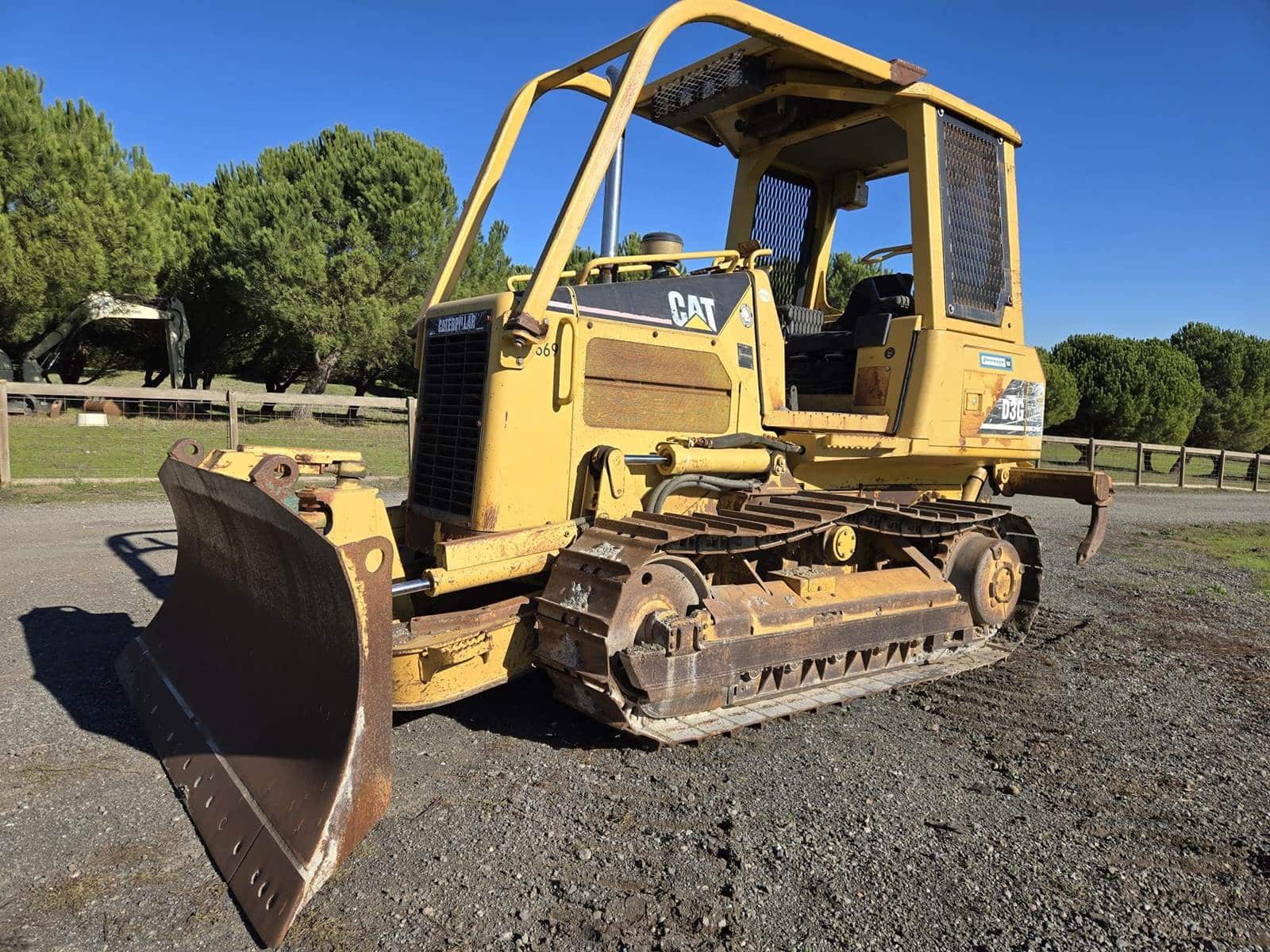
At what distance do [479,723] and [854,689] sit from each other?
1932 mm

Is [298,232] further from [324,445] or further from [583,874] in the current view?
[583,874]

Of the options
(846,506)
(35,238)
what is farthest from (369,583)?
(35,238)

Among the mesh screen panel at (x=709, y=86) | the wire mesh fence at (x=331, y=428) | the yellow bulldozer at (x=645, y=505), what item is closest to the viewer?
the yellow bulldozer at (x=645, y=505)

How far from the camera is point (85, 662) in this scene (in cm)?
463

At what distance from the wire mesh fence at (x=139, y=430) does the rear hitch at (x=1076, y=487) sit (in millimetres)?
9803

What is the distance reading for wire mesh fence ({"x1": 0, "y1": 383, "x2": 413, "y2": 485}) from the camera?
12.2 m

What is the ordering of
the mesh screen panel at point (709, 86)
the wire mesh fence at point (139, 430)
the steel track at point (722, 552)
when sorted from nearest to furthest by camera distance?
the steel track at point (722, 552), the mesh screen panel at point (709, 86), the wire mesh fence at point (139, 430)

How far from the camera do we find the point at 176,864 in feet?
8.81

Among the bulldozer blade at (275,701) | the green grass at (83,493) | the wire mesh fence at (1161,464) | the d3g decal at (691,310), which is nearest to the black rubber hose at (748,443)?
the d3g decal at (691,310)

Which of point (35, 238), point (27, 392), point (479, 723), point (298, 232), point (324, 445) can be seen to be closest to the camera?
point (479, 723)

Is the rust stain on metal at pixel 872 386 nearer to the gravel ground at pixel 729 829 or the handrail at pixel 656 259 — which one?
the handrail at pixel 656 259

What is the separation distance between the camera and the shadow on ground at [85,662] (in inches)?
151

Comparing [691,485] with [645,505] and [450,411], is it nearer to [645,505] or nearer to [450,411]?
[645,505]

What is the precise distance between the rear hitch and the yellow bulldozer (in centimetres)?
3
